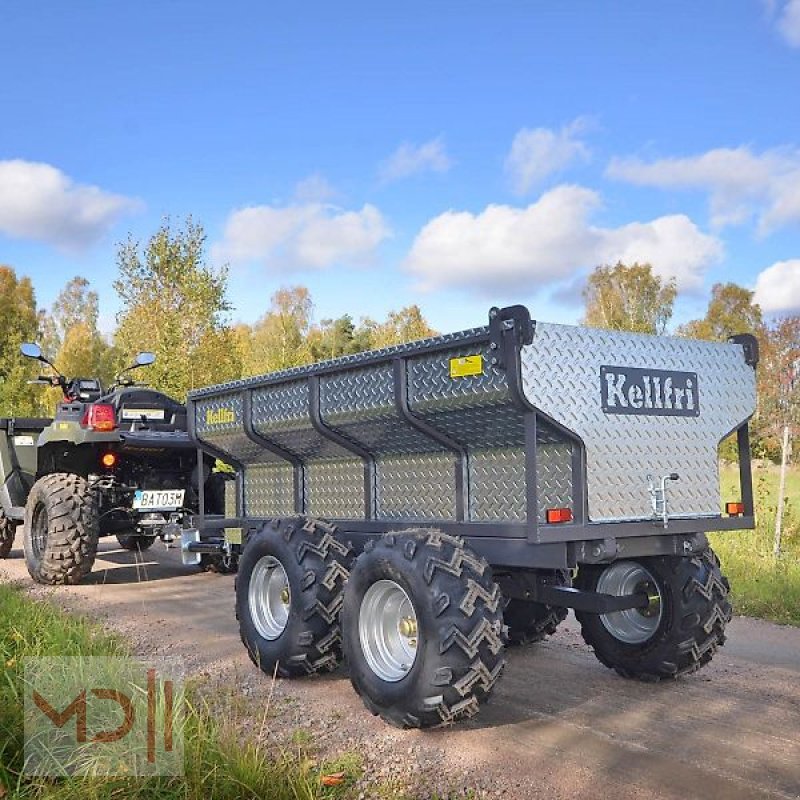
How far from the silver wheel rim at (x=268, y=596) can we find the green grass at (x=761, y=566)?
122 inches

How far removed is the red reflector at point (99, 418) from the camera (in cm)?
958

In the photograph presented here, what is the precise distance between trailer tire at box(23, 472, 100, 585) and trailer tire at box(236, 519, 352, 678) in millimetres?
3924

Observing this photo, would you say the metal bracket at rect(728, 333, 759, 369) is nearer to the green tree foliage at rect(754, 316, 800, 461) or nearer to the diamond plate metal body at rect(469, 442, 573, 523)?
the diamond plate metal body at rect(469, 442, 573, 523)

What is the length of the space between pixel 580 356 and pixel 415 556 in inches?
53.7

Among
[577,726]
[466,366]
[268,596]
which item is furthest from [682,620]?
[268,596]

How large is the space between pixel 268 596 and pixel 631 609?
242 centimetres

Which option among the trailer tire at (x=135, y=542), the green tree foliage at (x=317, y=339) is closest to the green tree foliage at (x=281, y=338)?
the green tree foliage at (x=317, y=339)

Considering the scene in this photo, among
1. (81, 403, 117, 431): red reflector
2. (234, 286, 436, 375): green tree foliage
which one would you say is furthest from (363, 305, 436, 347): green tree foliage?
(81, 403, 117, 431): red reflector

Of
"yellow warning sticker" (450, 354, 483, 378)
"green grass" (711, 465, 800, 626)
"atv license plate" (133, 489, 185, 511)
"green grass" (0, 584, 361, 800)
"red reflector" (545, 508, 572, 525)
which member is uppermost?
"yellow warning sticker" (450, 354, 483, 378)

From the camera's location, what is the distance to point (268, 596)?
6.02 metres

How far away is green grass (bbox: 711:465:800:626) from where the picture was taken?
7.60 m

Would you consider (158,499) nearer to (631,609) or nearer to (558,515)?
(631,609)

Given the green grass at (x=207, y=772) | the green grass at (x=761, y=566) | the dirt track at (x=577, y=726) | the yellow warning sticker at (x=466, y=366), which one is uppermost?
the yellow warning sticker at (x=466, y=366)

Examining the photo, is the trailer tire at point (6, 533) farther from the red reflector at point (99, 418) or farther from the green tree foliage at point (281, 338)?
the green tree foliage at point (281, 338)
